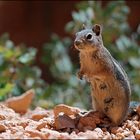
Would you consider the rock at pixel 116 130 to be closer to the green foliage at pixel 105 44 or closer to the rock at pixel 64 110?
the rock at pixel 64 110

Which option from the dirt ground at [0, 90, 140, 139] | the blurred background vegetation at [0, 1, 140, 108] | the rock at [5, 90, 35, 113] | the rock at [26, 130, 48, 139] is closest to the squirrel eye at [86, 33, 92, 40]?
the dirt ground at [0, 90, 140, 139]

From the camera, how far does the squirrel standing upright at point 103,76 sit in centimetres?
272

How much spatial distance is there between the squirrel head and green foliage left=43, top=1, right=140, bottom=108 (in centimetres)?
164

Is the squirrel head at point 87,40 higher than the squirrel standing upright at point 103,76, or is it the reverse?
the squirrel head at point 87,40

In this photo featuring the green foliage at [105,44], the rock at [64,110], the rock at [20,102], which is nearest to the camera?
the rock at [64,110]

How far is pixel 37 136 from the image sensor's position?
2250 millimetres

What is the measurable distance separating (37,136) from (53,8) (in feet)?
17.6

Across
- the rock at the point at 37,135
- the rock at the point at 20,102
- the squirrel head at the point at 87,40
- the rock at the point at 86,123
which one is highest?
the squirrel head at the point at 87,40

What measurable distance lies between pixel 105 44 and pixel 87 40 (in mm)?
2103

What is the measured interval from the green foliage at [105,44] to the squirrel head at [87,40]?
1.64 meters

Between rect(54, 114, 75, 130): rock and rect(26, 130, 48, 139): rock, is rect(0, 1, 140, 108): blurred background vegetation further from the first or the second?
rect(26, 130, 48, 139): rock

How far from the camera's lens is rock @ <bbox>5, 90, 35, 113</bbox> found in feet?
11.9

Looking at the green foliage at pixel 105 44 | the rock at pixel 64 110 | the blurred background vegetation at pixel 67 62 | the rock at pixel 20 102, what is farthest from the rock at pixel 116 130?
the green foliage at pixel 105 44

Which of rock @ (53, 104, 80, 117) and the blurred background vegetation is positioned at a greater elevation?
the blurred background vegetation
